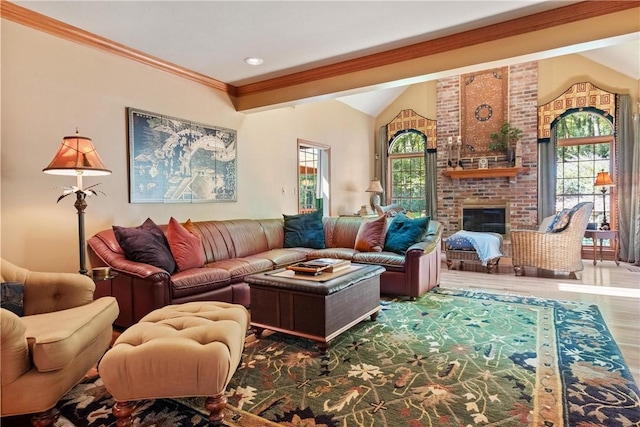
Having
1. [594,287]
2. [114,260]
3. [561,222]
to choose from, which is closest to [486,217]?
[561,222]

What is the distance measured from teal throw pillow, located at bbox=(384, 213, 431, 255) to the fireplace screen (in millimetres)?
3222

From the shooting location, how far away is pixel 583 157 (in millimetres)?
6312

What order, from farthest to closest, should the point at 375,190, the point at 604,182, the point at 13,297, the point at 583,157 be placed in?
the point at 375,190
the point at 583,157
the point at 604,182
the point at 13,297

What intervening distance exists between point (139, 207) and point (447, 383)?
3.22 meters

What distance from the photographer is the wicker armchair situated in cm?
475

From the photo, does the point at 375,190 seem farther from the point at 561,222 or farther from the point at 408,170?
the point at 561,222

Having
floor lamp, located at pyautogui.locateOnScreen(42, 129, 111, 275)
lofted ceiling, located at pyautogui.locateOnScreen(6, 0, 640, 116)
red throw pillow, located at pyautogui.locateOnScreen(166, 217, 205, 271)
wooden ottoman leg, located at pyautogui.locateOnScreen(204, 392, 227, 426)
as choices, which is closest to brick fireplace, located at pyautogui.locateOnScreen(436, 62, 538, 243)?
lofted ceiling, located at pyautogui.locateOnScreen(6, 0, 640, 116)

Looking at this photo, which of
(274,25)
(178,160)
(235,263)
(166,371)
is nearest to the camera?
(166,371)

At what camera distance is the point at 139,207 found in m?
3.63

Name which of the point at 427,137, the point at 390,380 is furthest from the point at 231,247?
the point at 427,137

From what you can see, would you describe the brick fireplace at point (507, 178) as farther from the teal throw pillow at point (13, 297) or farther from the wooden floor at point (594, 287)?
the teal throw pillow at point (13, 297)

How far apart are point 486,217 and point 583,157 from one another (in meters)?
1.90

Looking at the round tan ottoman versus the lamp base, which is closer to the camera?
the round tan ottoman

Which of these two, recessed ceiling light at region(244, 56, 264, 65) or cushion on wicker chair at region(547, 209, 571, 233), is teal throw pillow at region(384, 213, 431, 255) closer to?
cushion on wicker chair at region(547, 209, 571, 233)
